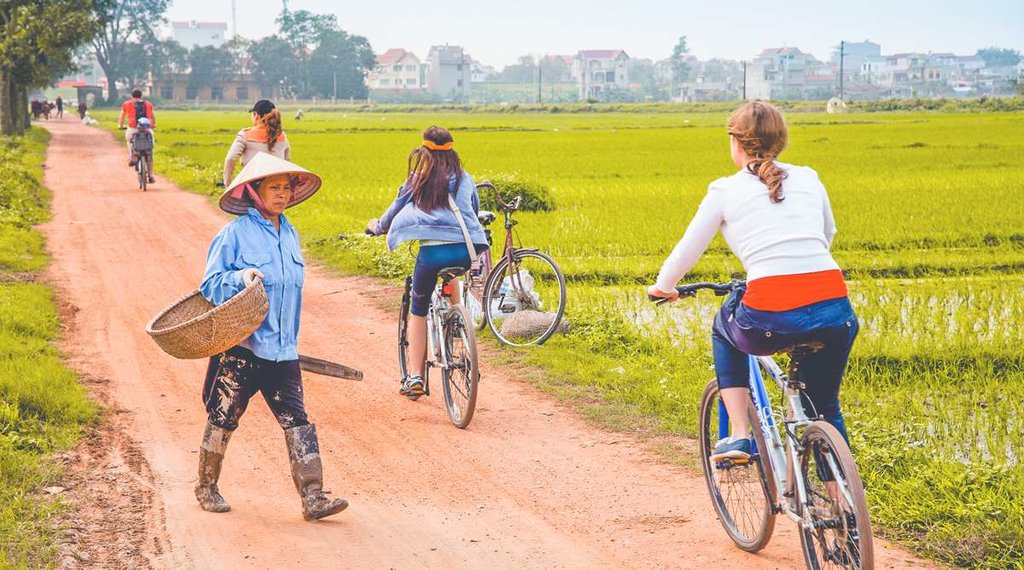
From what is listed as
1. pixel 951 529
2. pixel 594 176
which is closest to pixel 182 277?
pixel 951 529

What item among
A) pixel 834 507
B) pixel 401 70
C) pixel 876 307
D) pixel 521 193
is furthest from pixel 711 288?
pixel 401 70

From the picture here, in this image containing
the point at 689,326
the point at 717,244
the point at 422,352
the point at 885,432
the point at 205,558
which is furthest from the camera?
the point at 717,244

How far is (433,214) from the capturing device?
6719mm

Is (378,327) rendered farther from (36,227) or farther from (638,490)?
(36,227)

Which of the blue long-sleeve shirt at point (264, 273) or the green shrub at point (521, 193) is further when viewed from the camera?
the green shrub at point (521, 193)

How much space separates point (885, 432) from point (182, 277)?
26.4 ft

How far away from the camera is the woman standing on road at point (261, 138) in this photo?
367 inches

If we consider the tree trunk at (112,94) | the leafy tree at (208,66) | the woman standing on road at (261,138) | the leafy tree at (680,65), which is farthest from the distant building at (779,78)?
the woman standing on road at (261,138)

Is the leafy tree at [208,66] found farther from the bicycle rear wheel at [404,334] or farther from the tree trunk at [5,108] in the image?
the bicycle rear wheel at [404,334]

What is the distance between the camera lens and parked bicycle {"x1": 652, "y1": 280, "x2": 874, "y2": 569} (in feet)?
12.1

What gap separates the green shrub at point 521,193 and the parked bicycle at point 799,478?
42.2 feet

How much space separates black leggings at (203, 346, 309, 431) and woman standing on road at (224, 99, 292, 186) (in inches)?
175

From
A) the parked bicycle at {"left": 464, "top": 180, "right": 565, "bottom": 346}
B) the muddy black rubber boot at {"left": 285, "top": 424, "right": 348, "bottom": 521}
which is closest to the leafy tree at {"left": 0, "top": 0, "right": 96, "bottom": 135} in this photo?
the parked bicycle at {"left": 464, "top": 180, "right": 565, "bottom": 346}

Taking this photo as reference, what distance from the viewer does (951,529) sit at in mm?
4637
